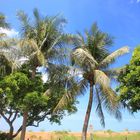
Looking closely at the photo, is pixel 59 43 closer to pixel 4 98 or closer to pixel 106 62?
pixel 106 62

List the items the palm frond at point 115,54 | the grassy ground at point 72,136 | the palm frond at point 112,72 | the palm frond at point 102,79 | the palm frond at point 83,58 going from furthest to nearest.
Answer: the grassy ground at point 72,136 → the palm frond at point 115,54 → the palm frond at point 112,72 → the palm frond at point 83,58 → the palm frond at point 102,79

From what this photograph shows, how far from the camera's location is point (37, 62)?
35438 mm

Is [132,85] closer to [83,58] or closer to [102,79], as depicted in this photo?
[102,79]

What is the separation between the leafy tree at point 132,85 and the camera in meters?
29.4

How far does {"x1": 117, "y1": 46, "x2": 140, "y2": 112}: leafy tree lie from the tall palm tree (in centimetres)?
145

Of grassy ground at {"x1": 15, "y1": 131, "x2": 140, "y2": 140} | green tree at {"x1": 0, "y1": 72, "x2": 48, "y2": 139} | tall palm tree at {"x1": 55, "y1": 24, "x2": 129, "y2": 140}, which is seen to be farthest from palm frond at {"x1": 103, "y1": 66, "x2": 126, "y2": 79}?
grassy ground at {"x1": 15, "y1": 131, "x2": 140, "y2": 140}

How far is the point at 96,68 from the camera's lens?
112 ft

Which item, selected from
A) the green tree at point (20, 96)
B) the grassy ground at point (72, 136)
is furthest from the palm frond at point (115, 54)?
the grassy ground at point (72, 136)

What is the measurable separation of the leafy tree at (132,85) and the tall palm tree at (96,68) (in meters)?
1.45

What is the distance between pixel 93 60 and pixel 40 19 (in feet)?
21.6

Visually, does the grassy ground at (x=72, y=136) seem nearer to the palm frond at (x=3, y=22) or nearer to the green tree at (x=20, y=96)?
the green tree at (x=20, y=96)

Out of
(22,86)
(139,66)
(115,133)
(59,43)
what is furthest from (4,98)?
(115,133)

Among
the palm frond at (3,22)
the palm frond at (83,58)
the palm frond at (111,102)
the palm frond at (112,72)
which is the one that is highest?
the palm frond at (3,22)

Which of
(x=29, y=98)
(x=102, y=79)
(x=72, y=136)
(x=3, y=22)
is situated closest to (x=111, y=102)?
(x=102, y=79)
